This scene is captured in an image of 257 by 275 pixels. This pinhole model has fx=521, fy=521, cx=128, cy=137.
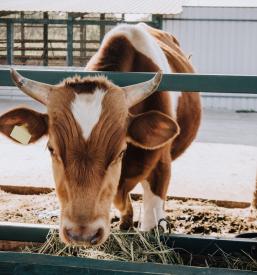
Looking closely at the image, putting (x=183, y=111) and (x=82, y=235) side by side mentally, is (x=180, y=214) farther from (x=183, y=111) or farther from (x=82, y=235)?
(x=82, y=235)

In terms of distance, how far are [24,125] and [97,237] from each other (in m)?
0.81

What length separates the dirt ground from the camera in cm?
417

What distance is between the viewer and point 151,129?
9.21 feet

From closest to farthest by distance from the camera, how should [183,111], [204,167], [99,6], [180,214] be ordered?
[183,111] → [180,214] → [204,167] → [99,6]

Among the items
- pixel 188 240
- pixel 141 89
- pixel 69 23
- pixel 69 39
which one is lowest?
pixel 188 240

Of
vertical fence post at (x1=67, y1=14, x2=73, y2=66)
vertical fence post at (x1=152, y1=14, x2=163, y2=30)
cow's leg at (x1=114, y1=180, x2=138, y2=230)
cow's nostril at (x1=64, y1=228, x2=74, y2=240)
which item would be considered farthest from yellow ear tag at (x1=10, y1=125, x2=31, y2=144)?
vertical fence post at (x1=67, y1=14, x2=73, y2=66)

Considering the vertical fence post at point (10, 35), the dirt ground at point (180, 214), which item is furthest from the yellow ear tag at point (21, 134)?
the vertical fence post at point (10, 35)

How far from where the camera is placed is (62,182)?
2.56 meters

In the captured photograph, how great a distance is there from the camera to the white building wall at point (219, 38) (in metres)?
13.8

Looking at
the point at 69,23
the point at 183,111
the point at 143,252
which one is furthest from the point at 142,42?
the point at 69,23

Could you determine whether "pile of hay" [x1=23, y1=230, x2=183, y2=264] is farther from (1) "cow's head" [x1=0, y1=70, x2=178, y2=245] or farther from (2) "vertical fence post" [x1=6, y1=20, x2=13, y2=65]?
(2) "vertical fence post" [x1=6, y1=20, x2=13, y2=65]

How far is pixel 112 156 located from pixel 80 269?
73 centimetres

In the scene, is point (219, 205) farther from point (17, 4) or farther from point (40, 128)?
point (17, 4)

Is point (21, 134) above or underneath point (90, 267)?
above
